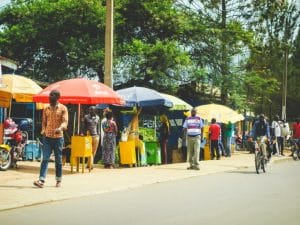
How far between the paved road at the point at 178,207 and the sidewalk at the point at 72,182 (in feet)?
1.08

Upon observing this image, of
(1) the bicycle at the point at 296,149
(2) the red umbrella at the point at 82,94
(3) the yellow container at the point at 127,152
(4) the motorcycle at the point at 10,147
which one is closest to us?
(2) the red umbrella at the point at 82,94

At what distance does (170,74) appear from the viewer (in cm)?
2972

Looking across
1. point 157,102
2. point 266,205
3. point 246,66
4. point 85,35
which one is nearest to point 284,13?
point 246,66

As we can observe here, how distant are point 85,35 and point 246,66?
9.33 m

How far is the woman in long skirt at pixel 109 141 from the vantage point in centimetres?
1773

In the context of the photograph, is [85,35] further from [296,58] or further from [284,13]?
[296,58]

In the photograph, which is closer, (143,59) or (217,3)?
(143,59)

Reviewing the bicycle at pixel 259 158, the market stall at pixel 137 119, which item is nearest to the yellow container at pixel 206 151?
the market stall at pixel 137 119

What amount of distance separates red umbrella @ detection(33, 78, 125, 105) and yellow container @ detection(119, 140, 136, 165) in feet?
8.96

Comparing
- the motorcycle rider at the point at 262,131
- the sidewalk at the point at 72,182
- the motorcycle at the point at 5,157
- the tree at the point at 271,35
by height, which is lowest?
the sidewalk at the point at 72,182

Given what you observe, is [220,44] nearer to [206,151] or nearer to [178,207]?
[206,151]

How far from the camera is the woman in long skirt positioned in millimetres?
17734

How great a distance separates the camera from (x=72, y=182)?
509 inches

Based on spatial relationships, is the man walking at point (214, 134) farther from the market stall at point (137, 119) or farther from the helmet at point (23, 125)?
the helmet at point (23, 125)
